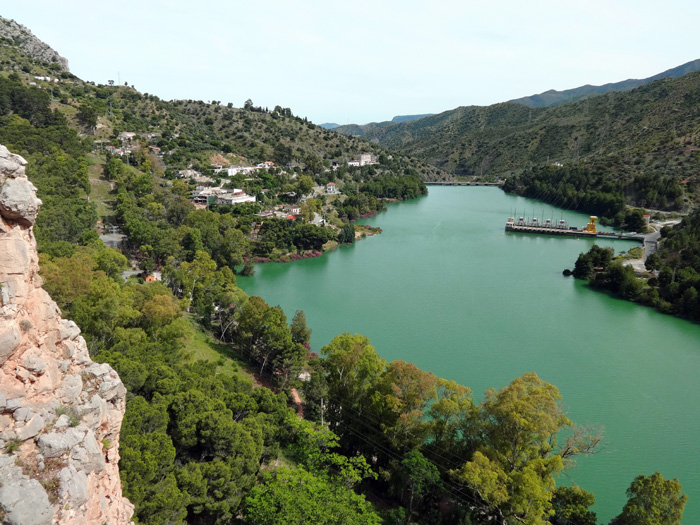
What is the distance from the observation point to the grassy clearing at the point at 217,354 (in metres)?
23.3

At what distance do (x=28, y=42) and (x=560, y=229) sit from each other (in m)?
124

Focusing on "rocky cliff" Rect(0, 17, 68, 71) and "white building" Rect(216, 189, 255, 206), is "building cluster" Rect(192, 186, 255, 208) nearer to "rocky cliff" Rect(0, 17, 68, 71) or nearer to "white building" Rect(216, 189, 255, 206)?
"white building" Rect(216, 189, 255, 206)

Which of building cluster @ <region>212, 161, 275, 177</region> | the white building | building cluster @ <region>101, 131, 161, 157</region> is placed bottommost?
the white building

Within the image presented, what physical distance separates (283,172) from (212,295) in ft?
191

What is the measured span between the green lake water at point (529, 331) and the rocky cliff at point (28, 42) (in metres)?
94.5

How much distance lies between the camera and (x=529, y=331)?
33.4 m

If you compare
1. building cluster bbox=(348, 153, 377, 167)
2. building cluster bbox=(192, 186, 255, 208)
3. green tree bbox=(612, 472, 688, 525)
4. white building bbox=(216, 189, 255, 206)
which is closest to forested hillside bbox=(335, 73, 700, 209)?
building cluster bbox=(348, 153, 377, 167)

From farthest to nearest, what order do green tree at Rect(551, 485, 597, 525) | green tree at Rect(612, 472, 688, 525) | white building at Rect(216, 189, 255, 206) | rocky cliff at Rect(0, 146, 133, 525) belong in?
white building at Rect(216, 189, 255, 206) < green tree at Rect(551, 485, 597, 525) < green tree at Rect(612, 472, 688, 525) < rocky cliff at Rect(0, 146, 133, 525)

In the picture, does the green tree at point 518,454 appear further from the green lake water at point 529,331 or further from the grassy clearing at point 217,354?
the grassy clearing at point 217,354

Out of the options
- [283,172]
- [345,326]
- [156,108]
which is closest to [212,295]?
[345,326]

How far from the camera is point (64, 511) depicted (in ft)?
23.6

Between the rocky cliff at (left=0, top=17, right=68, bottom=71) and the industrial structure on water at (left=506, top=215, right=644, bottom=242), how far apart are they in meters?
103

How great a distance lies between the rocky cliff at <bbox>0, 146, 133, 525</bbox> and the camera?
23.1 ft

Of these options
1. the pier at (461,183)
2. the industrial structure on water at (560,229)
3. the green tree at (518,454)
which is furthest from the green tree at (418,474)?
the pier at (461,183)
